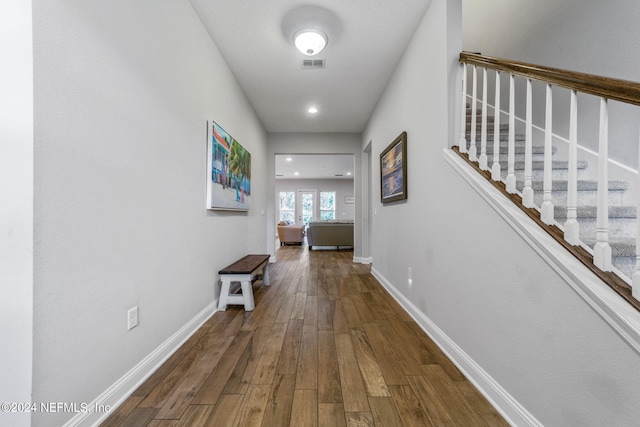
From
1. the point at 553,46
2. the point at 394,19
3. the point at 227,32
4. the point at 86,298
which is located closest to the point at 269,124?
the point at 227,32

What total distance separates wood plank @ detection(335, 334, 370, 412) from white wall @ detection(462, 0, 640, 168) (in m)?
2.34

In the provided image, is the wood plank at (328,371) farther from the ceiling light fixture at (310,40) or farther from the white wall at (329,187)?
the white wall at (329,187)

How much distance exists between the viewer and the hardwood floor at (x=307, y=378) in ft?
3.98

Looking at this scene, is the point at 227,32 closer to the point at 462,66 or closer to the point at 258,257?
the point at 462,66

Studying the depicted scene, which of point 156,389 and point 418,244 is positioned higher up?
point 418,244

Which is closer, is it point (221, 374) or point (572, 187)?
point (572, 187)

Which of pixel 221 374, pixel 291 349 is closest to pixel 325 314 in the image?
→ pixel 291 349

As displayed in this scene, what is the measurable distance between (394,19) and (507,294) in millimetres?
2215

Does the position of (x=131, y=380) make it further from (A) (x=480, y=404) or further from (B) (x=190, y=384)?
(A) (x=480, y=404)

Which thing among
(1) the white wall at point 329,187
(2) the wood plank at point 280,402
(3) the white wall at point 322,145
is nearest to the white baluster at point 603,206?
(2) the wood plank at point 280,402

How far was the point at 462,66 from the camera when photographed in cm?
180

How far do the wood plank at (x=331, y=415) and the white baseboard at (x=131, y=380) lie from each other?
3.17 ft

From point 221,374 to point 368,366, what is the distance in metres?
0.86

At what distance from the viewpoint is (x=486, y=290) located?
4.58 feet
